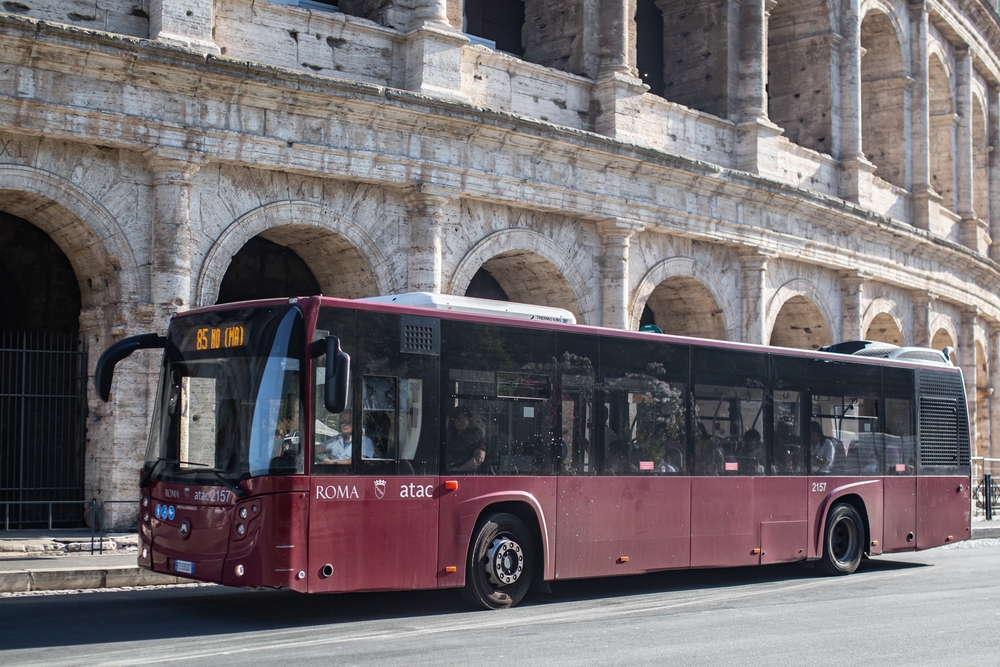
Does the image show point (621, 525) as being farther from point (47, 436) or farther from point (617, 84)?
point (617, 84)

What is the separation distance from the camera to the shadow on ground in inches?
309

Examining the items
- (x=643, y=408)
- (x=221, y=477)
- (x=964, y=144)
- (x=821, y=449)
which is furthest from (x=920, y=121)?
(x=221, y=477)

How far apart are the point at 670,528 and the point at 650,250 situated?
27.8ft

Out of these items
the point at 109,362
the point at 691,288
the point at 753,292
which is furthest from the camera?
the point at 753,292

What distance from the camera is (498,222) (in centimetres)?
1631

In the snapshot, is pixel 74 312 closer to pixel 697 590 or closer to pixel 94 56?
pixel 94 56

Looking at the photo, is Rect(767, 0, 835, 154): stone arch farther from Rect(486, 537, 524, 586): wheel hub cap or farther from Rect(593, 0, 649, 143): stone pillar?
Rect(486, 537, 524, 586): wheel hub cap

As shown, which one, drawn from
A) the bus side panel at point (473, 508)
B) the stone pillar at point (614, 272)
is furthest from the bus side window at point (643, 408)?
the stone pillar at point (614, 272)

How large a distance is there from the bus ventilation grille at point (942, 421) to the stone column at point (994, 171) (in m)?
19.0

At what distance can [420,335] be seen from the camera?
899 cm

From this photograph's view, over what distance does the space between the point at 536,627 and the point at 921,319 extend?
64.9 ft

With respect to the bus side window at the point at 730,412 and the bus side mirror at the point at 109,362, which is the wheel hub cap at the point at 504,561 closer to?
the bus side window at the point at 730,412

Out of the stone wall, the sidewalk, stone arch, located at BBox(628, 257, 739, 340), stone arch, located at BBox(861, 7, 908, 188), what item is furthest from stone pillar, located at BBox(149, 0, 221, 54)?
stone arch, located at BBox(861, 7, 908, 188)

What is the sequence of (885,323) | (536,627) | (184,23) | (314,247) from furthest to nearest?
(885,323), (314,247), (184,23), (536,627)
